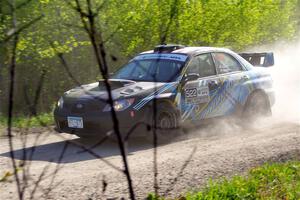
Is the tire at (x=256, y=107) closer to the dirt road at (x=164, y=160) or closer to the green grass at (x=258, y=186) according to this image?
the dirt road at (x=164, y=160)

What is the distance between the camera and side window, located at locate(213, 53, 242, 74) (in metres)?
10.5

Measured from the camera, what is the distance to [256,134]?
10.2 m

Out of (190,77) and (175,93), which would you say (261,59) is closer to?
(190,77)

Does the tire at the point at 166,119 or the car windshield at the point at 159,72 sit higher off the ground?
the car windshield at the point at 159,72

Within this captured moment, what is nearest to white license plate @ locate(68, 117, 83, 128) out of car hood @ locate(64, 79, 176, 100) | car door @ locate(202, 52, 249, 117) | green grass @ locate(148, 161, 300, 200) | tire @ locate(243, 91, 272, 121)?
car hood @ locate(64, 79, 176, 100)

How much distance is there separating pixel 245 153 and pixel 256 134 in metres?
1.98

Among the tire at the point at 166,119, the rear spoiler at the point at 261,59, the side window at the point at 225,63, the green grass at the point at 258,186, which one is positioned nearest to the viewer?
the green grass at the point at 258,186

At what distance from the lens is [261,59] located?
40.9 feet

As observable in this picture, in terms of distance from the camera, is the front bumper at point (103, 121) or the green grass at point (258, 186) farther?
the front bumper at point (103, 121)

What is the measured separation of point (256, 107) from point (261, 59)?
1598 mm

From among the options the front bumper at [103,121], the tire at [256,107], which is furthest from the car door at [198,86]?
the tire at [256,107]

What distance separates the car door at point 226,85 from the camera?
10.3 meters

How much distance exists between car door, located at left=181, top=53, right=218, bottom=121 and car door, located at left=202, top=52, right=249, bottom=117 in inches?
4.7

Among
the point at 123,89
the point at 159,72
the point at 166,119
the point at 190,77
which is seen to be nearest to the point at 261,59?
the point at 190,77
